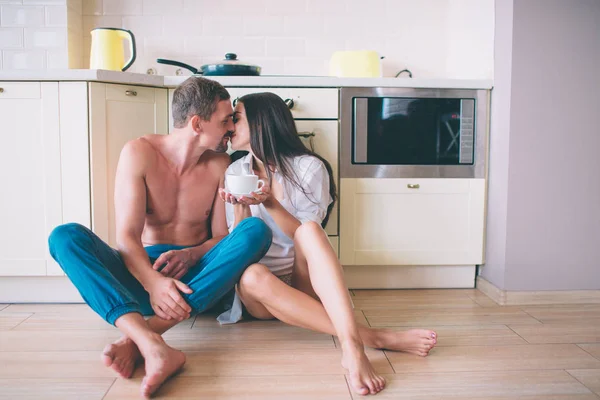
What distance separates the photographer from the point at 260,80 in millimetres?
2342

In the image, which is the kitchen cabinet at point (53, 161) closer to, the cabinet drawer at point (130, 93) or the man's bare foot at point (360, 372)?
the cabinet drawer at point (130, 93)

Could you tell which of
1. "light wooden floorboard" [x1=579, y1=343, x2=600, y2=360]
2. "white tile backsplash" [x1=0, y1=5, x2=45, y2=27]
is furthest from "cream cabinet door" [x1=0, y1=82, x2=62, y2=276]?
"light wooden floorboard" [x1=579, y1=343, x2=600, y2=360]

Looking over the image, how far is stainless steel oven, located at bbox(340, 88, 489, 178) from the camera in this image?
242cm

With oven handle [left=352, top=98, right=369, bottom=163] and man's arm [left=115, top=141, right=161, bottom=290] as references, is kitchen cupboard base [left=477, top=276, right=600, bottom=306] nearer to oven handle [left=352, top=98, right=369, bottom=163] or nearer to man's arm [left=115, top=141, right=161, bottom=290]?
oven handle [left=352, top=98, right=369, bottom=163]

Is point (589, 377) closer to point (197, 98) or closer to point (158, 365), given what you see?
point (158, 365)

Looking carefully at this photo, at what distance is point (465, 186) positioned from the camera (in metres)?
2.47

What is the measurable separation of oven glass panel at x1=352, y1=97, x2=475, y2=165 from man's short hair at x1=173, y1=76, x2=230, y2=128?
766 mm

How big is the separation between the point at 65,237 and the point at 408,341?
1088 millimetres

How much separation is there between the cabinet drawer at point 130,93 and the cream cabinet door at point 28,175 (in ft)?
0.71

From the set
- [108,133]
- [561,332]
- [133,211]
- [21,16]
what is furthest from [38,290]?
[561,332]

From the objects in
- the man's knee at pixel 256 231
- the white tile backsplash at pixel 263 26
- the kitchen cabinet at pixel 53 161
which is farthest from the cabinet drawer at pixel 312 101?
the man's knee at pixel 256 231

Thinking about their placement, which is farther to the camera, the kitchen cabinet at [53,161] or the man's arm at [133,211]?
the kitchen cabinet at [53,161]

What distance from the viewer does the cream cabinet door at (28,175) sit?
219 cm

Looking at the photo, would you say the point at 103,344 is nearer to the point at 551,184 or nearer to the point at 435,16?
the point at 551,184
